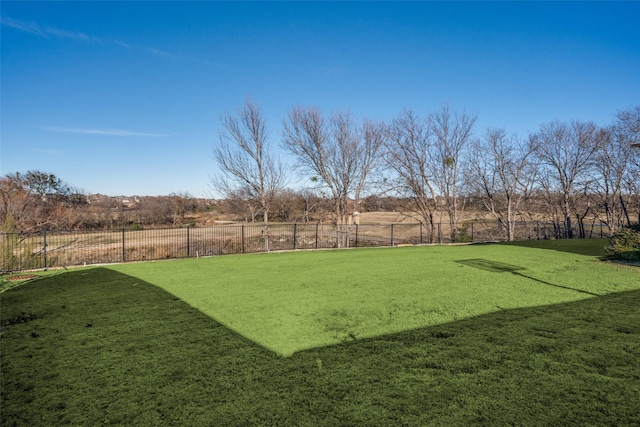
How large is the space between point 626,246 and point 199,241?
687 inches

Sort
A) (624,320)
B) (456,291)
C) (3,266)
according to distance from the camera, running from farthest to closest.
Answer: (3,266) → (456,291) → (624,320)

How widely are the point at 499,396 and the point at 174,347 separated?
330 centimetres

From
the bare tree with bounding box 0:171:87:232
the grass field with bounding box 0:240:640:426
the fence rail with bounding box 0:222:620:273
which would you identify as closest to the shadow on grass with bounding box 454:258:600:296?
the grass field with bounding box 0:240:640:426

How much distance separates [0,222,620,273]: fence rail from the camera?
10.4 metres

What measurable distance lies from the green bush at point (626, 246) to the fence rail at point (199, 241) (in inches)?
356

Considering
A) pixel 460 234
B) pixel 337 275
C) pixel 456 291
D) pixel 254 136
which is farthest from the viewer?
pixel 460 234

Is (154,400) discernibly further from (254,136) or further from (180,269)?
(254,136)

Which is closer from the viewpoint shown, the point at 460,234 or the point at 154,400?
the point at 154,400

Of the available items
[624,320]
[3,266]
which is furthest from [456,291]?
[3,266]

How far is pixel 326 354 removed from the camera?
11.4ft

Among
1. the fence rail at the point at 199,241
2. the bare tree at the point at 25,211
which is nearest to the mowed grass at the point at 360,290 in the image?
the fence rail at the point at 199,241

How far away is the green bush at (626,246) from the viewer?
9.23 metres

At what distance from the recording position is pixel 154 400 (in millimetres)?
2662

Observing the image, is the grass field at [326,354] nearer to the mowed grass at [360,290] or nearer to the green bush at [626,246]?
the mowed grass at [360,290]
